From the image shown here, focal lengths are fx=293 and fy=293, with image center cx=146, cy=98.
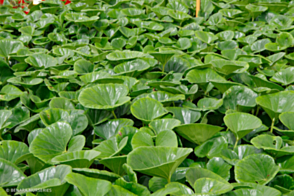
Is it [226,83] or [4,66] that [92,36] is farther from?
[226,83]

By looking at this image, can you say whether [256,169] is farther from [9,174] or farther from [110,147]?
[9,174]

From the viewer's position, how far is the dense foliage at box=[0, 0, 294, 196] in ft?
2.75

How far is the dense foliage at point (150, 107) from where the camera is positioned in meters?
0.84

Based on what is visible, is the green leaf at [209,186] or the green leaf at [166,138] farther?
the green leaf at [166,138]

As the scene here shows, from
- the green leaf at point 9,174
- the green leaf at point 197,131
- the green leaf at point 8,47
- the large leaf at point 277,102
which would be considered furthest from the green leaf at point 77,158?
the green leaf at point 8,47

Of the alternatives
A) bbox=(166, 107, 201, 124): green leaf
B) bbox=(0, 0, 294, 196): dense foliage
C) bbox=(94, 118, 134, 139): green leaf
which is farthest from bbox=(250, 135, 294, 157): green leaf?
bbox=(94, 118, 134, 139): green leaf

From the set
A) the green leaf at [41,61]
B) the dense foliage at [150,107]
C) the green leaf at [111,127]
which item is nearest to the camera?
the dense foliage at [150,107]

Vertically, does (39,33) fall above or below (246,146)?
above

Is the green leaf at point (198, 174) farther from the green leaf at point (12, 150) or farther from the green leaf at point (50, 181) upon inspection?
the green leaf at point (12, 150)

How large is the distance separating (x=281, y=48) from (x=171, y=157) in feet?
4.26

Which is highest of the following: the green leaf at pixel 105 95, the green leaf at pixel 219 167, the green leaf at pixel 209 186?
the green leaf at pixel 105 95

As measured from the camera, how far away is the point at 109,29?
7.16ft

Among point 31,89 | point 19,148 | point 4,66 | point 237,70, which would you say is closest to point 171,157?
point 19,148

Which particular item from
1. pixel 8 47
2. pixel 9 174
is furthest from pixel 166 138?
pixel 8 47
